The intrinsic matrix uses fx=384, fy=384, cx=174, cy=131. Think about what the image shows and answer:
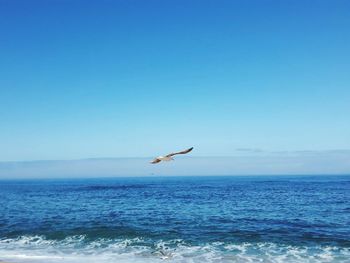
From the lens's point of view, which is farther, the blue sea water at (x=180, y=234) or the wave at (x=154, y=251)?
the blue sea water at (x=180, y=234)

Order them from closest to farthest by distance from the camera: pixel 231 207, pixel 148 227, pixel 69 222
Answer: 1. pixel 148 227
2. pixel 69 222
3. pixel 231 207

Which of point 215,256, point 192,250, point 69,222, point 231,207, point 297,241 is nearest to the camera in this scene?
point 215,256

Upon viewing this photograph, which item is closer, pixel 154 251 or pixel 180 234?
pixel 154 251

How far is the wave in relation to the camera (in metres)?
22.4

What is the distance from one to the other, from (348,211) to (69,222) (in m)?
29.7

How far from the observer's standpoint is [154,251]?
81.8 feet

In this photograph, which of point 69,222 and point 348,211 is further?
point 348,211

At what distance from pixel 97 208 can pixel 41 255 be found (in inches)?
1007

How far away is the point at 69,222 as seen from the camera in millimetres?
37250

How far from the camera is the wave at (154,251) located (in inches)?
883

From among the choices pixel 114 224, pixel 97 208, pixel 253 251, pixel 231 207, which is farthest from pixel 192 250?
pixel 97 208

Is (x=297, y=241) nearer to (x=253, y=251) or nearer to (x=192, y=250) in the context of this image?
(x=253, y=251)

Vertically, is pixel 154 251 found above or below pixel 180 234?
below

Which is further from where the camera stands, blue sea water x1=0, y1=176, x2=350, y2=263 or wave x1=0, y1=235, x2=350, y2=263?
blue sea water x1=0, y1=176, x2=350, y2=263
